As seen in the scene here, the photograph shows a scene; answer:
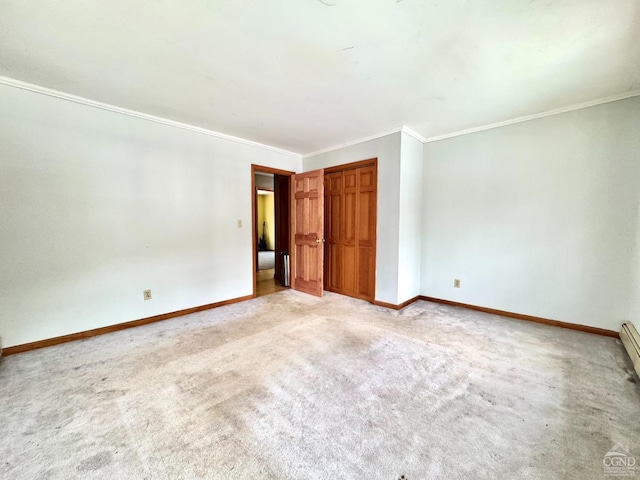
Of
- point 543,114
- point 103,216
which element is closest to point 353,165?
point 543,114

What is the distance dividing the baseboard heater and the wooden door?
10.7ft

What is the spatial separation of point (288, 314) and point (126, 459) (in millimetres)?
2140

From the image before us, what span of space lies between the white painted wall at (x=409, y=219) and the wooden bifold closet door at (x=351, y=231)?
39 centimetres

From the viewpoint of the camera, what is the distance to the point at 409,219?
3.66 meters

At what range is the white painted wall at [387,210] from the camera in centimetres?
346

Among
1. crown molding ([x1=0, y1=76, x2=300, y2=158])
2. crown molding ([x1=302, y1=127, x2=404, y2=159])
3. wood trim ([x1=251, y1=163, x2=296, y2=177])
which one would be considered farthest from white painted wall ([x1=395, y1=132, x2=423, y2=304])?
crown molding ([x1=0, y1=76, x2=300, y2=158])

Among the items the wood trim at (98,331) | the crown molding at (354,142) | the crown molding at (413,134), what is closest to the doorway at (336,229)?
the crown molding at (354,142)

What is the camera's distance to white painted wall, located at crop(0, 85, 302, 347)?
2334 millimetres

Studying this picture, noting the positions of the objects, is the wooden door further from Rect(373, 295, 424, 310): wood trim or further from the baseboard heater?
the baseboard heater

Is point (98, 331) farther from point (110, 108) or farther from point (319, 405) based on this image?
point (319, 405)

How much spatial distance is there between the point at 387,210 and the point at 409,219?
1.25 feet

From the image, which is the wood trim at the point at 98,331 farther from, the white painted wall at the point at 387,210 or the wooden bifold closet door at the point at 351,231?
the white painted wall at the point at 387,210

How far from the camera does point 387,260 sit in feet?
11.7

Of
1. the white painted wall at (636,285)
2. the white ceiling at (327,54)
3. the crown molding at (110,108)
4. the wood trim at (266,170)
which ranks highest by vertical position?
the white ceiling at (327,54)
